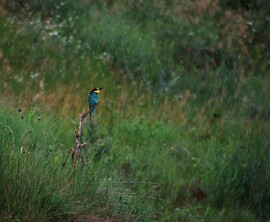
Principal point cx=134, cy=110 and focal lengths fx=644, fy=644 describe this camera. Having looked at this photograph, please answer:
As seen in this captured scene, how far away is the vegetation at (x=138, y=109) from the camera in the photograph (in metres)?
4.09

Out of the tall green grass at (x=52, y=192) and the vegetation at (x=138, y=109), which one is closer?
the tall green grass at (x=52, y=192)

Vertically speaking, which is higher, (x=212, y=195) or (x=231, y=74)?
(x=231, y=74)

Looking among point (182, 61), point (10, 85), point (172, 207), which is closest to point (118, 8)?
point (182, 61)

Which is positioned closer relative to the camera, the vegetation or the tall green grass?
the tall green grass

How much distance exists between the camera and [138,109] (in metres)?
7.04

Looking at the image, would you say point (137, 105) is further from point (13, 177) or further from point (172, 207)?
point (13, 177)

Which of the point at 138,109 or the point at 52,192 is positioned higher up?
the point at 52,192

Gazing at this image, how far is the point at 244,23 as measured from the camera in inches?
387

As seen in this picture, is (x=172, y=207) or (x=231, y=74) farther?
(x=231, y=74)

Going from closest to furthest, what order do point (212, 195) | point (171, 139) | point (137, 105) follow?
point (212, 195) → point (171, 139) → point (137, 105)

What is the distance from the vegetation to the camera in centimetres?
409

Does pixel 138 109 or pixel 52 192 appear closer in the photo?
pixel 52 192

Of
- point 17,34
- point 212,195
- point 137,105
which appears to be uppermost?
point 17,34

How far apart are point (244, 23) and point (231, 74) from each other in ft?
5.45
